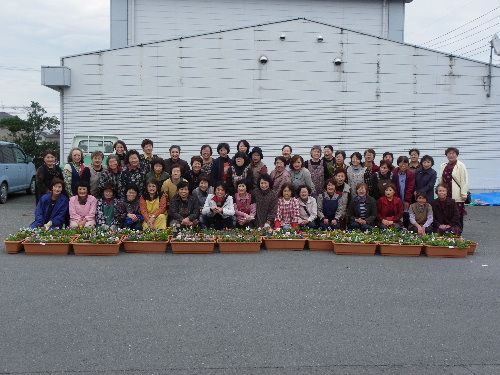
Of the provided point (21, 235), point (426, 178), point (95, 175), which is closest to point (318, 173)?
point (426, 178)

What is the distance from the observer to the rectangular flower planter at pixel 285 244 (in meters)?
8.84

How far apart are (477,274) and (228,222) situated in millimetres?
4471

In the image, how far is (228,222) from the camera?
1005 cm

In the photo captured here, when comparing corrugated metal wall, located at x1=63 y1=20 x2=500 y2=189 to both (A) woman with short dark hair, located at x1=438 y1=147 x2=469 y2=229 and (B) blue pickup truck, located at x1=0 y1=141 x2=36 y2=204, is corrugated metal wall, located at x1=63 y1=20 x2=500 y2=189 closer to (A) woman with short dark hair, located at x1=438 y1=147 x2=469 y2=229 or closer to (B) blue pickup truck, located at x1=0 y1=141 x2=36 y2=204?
(B) blue pickup truck, located at x1=0 y1=141 x2=36 y2=204

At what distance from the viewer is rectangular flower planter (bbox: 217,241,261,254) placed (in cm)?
857

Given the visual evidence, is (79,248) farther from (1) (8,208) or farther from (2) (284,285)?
(1) (8,208)

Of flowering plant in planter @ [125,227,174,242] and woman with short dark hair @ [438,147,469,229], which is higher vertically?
woman with short dark hair @ [438,147,469,229]

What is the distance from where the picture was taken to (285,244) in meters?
8.87

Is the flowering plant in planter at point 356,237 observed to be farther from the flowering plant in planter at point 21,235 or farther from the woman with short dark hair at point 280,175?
the flowering plant in planter at point 21,235

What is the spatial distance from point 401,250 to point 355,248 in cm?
74

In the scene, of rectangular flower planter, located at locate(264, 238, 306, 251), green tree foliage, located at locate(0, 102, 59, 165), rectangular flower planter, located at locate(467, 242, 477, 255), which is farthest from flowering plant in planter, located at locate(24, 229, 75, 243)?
green tree foliage, located at locate(0, 102, 59, 165)

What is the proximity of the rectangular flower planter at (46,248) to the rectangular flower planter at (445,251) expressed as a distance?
5782 mm

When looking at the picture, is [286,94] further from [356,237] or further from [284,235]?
[356,237]

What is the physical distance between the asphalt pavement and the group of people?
1703 millimetres
